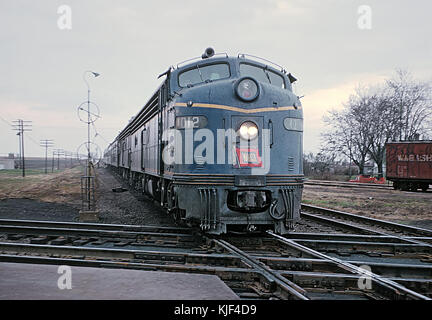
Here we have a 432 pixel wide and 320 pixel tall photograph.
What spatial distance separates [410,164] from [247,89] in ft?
69.6

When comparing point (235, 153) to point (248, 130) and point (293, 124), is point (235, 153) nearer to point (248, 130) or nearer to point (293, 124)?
point (248, 130)

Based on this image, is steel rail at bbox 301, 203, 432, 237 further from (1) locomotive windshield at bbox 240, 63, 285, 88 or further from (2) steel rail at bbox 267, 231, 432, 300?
(1) locomotive windshield at bbox 240, 63, 285, 88

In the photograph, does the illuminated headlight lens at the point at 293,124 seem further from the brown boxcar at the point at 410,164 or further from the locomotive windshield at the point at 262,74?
the brown boxcar at the point at 410,164

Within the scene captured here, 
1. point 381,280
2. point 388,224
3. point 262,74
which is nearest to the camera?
point 381,280

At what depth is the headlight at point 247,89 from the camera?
7234 mm

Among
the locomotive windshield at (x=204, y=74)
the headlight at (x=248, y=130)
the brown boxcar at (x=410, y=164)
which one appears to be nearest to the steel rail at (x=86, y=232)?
the headlight at (x=248, y=130)

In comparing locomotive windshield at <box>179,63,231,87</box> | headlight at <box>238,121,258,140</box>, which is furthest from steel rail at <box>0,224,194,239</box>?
locomotive windshield at <box>179,63,231,87</box>

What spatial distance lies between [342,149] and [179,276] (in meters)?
43.7

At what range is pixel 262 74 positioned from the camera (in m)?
8.21

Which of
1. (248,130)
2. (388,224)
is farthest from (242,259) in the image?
(388,224)

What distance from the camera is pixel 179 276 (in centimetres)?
446
